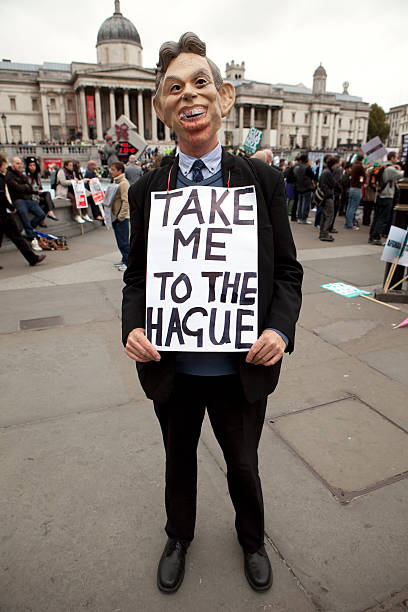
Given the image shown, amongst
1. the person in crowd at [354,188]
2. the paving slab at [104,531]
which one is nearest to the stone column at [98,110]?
the person in crowd at [354,188]

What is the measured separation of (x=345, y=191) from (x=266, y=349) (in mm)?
13570

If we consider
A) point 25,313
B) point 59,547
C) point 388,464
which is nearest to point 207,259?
point 59,547

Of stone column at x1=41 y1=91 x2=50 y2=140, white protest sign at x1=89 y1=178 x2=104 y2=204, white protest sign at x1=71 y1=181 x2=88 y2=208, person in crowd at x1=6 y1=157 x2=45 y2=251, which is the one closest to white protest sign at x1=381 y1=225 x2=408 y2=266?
person in crowd at x1=6 y1=157 x2=45 y2=251

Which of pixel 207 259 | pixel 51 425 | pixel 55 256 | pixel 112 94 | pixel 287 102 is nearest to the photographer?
pixel 207 259

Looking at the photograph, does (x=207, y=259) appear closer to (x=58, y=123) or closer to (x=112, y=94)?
(x=112, y=94)

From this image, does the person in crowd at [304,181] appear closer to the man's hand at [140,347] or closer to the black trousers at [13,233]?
the black trousers at [13,233]

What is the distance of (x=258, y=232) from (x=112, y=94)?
7524 cm

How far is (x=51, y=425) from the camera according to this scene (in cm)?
296

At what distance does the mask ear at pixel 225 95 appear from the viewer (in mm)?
1743

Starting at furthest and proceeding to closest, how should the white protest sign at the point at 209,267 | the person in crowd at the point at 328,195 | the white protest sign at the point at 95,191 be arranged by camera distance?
1. the white protest sign at the point at 95,191
2. the person in crowd at the point at 328,195
3. the white protest sign at the point at 209,267

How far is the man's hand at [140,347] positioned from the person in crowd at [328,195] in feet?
29.8

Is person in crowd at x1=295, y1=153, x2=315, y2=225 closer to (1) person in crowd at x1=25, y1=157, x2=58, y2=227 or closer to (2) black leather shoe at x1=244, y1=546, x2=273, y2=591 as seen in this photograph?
(1) person in crowd at x1=25, y1=157, x2=58, y2=227

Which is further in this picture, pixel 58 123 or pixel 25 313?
pixel 58 123

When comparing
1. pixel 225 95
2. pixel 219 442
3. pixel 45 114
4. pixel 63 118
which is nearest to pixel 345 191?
pixel 225 95
